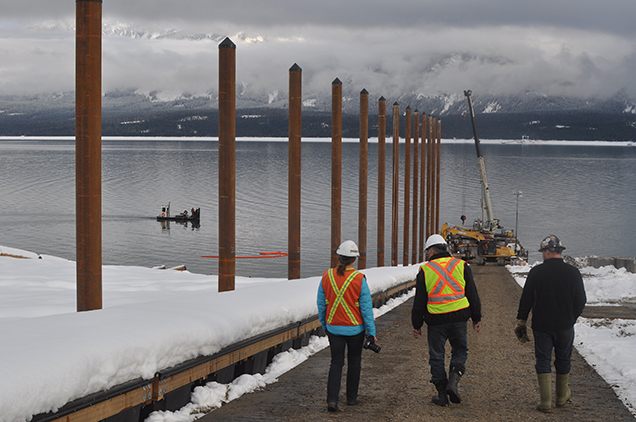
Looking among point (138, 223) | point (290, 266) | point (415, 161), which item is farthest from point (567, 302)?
point (138, 223)

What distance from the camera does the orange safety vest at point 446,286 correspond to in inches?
340

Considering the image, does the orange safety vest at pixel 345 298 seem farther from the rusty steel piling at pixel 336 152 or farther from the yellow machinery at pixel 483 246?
the yellow machinery at pixel 483 246

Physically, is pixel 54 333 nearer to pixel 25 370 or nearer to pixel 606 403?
pixel 25 370

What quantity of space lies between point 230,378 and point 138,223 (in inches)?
3086

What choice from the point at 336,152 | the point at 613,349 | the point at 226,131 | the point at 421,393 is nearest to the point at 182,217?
the point at 336,152

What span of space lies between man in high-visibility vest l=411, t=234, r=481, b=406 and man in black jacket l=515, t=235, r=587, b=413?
2.27 ft

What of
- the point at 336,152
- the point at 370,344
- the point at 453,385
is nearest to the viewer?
the point at 370,344

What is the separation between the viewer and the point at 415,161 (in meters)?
44.5

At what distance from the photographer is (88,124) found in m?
10.3

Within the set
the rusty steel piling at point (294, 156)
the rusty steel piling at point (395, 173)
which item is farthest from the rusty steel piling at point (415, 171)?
the rusty steel piling at point (294, 156)

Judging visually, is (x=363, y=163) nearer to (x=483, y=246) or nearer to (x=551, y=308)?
(x=551, y=308)

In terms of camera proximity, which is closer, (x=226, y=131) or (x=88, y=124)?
(x=88, y=124)

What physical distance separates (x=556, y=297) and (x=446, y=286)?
1.25 metres

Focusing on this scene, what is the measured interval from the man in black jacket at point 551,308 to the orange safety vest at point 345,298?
1.97 metres
